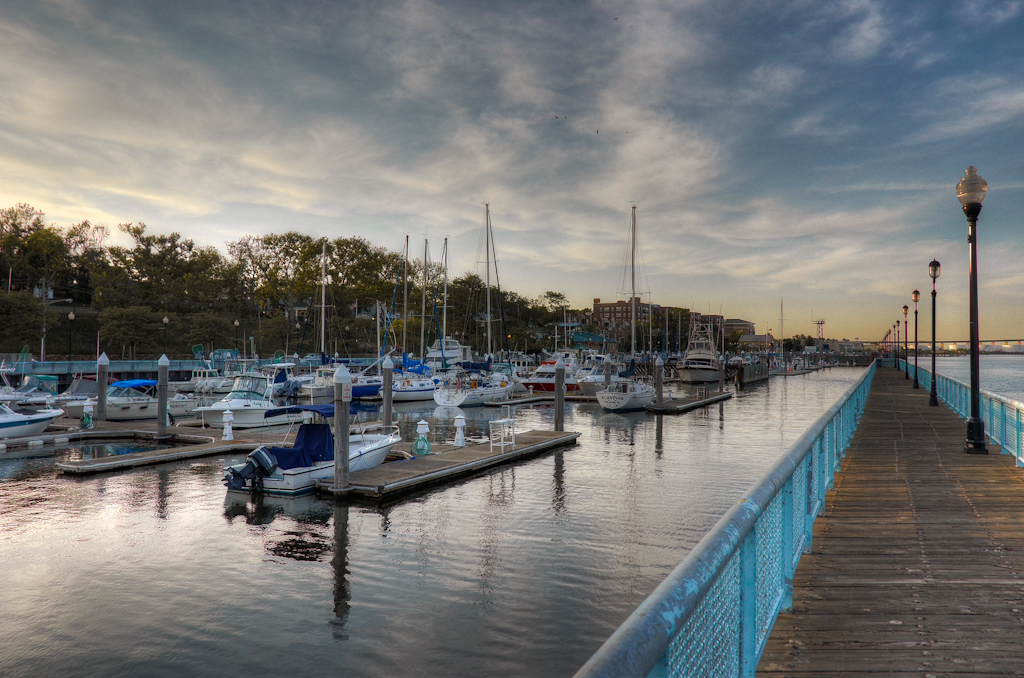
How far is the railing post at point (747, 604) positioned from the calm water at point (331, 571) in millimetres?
5421

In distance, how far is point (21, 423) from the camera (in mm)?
26719

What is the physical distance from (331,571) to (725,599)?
33.6 feet

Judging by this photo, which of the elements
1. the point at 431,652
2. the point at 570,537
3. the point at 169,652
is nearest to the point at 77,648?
the point at 169,652

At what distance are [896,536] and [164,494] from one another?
1772 centimetres

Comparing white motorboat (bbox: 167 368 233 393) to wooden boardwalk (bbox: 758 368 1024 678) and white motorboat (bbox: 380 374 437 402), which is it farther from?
wooden boardwalk (bbox: 758 368 1024 678)

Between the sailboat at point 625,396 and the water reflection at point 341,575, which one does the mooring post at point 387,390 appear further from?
the sailboat at point 625,396

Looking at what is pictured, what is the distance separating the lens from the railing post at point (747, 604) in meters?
3.50

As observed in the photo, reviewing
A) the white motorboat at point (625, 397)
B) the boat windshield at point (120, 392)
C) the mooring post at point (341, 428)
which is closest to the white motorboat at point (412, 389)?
the white motorboat at point (625, 397)

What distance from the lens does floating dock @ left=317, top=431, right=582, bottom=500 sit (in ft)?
58.3

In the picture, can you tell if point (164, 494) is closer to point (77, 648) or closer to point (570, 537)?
point (77, 648)

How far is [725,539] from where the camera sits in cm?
284

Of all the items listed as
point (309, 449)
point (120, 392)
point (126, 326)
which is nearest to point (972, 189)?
point (309, 449)

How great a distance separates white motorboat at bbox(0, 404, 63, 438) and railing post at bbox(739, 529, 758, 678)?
3098 centimetres

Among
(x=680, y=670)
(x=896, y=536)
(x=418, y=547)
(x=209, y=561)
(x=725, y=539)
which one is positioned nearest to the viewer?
(x=680, y=670)
